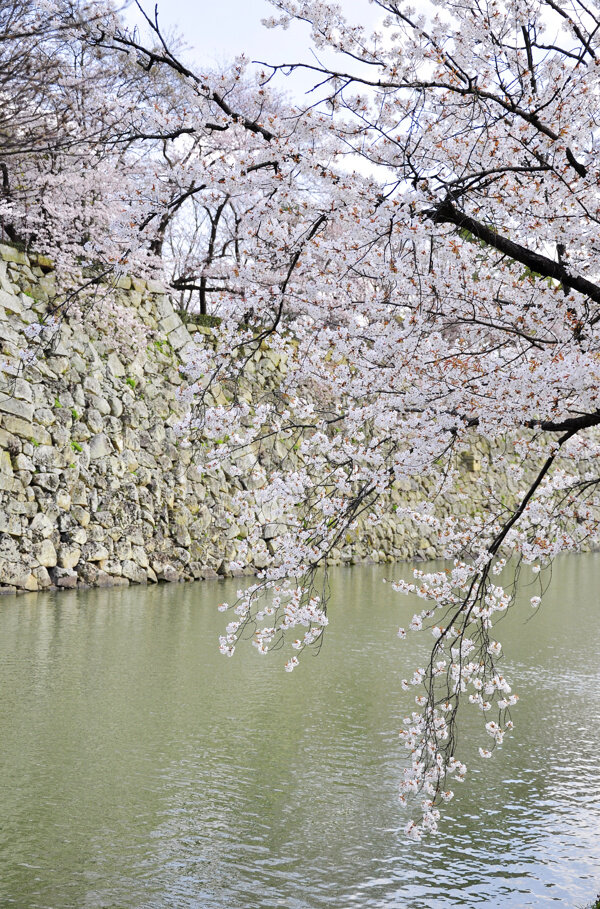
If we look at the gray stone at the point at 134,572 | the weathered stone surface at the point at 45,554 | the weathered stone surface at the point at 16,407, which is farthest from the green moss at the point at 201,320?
the weathered stone surface at the point at 45,554

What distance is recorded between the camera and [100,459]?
1141 cm

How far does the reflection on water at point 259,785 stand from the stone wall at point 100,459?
283 centimetres

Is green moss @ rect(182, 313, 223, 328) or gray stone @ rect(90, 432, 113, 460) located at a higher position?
green moss @ rect(182, 313, 223, 328)

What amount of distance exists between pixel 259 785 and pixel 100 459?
25.5ft

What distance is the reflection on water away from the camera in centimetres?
318

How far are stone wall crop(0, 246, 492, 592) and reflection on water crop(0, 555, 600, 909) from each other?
9.27 feet

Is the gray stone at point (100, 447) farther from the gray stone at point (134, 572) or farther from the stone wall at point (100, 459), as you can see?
the gray stone at point (134, 572)

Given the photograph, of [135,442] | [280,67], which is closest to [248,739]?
[280,67]

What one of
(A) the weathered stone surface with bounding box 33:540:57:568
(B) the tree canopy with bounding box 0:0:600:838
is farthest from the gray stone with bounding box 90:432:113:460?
(B) the tree canopy with bounding box 0:0:600:838

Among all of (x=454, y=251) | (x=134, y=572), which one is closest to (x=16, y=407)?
→ (x=134, y=572)

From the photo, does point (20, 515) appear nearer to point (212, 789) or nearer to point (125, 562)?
point (125, 562)

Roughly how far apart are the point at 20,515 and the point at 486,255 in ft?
24.6

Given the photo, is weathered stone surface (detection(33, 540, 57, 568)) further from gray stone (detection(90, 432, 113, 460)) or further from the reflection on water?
the reflection on water

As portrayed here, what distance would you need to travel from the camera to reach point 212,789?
4.13 metres
